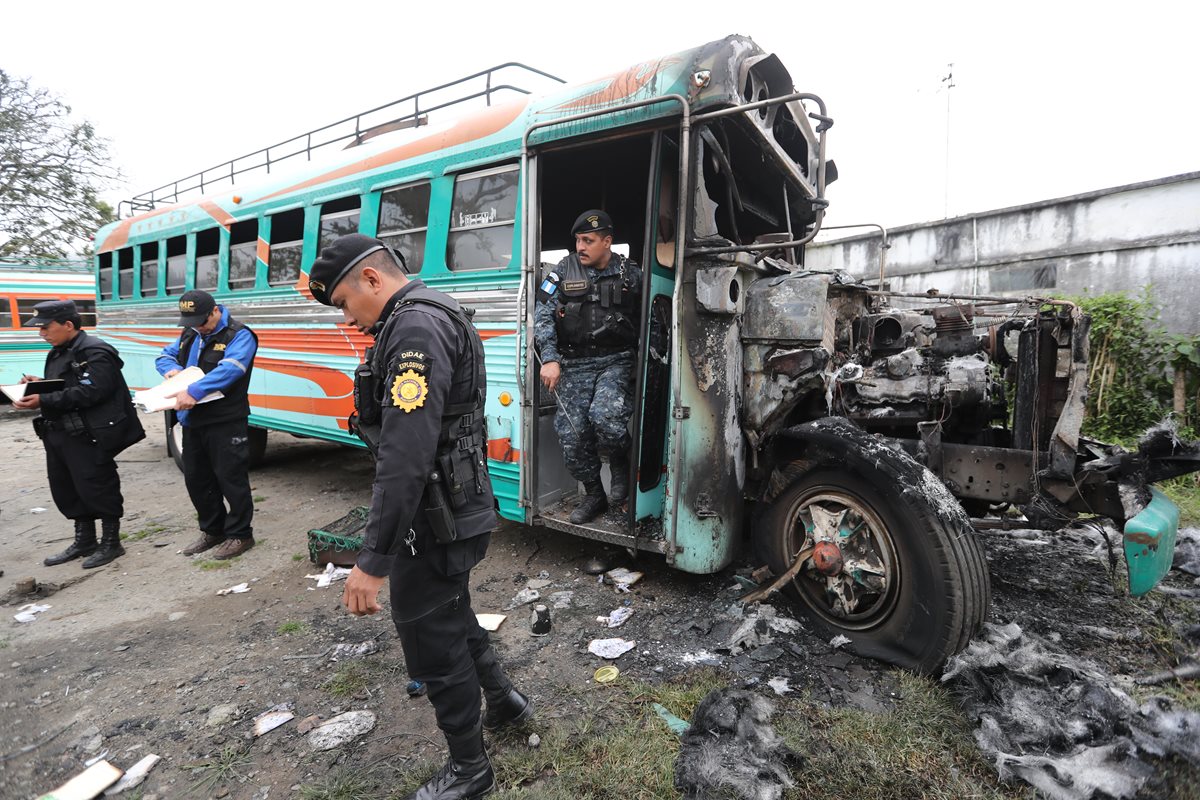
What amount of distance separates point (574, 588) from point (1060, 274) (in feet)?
29.5

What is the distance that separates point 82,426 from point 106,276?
5308 millimetres

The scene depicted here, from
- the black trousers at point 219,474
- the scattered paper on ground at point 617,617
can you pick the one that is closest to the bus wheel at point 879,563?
the scattered paper on ground at point 617,617

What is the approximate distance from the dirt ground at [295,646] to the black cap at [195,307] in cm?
174

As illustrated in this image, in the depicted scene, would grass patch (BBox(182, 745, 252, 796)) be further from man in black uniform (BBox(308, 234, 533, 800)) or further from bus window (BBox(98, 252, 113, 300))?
bus window (BBox(98, 252, 113, 300))

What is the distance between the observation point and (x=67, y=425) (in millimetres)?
4074

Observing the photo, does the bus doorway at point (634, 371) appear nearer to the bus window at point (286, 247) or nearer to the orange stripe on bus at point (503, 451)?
the orange stripe on bus at point (503, 451)

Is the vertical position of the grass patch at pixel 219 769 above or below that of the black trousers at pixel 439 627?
below

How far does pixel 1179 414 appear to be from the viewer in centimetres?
549

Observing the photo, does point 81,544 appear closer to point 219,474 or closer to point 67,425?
point 67,425

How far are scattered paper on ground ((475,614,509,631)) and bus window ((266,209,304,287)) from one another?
359 cm

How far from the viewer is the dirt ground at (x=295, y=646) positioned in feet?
7.52

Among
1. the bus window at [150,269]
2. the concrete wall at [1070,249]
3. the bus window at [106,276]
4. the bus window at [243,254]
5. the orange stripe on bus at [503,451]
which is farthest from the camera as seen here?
the bus window at [106,276]

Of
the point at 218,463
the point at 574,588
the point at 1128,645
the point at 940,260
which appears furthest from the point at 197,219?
the point at 940,260

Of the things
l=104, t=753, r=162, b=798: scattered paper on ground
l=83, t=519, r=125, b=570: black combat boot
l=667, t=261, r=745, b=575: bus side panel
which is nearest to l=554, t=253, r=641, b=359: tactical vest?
l=667, t=261, r=745, b=575: bus side panel
